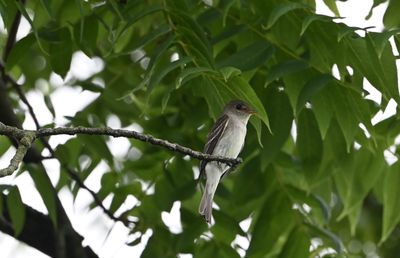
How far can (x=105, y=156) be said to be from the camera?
684 cm

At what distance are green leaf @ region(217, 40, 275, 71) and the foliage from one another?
1 cm

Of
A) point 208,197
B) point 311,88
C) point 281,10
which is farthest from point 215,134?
point 281,10

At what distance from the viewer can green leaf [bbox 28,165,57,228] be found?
661 centimetres

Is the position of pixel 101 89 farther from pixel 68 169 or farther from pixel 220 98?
pixel 220 98

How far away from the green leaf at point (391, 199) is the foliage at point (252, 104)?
0.01 metres

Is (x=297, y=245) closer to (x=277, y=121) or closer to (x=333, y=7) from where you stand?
(x=277, y=121)

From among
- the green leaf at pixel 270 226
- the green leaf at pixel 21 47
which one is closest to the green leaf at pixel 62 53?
the green leaf at pixel 21 47

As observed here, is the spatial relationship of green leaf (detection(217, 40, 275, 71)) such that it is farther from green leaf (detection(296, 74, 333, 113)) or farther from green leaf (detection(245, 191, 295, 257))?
green leaf (detection(245, 191, 295, 257))

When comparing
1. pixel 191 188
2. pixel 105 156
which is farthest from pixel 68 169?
pixel 191 188

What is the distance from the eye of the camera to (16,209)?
21.4 feet

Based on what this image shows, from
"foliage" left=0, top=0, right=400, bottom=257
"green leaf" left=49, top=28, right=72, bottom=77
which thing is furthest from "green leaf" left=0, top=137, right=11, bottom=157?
"green leaf" left=49, top=28, right=72, bottom=77

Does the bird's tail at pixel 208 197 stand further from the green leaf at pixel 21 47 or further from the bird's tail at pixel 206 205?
the green leaf at pixel 21 47

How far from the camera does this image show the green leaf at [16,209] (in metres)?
6.50

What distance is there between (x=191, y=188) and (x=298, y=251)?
3.14 feet
